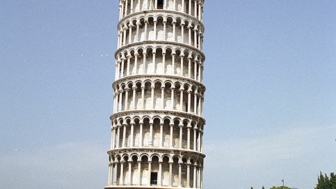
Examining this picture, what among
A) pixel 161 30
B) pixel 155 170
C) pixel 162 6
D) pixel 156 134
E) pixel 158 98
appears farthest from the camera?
pixel 162 6

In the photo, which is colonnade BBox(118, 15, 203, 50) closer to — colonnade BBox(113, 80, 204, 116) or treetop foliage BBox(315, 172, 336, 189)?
colonnade BBox(113, 80, 204, 116)

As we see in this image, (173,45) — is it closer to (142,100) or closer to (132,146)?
(142,100)

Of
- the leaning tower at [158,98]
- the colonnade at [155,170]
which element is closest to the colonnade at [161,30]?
the leaning tower at [158,98]

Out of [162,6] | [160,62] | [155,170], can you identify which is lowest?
[155,170]

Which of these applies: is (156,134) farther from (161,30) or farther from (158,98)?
(161,30)

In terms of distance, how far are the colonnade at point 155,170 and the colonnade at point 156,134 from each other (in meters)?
1.05

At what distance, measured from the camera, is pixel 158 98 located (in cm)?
3925

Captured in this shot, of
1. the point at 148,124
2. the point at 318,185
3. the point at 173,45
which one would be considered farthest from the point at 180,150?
the point at 318,185

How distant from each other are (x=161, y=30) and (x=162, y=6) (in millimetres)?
2991

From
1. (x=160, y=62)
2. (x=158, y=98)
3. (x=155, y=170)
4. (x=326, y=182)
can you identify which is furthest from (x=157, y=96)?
(x=326, y=182)

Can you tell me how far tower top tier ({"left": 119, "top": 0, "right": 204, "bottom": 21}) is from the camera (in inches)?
1658

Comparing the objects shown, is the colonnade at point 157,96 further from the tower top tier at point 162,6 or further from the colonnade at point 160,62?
the tower top tier at point 162,6

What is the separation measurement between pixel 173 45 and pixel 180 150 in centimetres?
1019

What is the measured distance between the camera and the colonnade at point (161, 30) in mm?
41031
